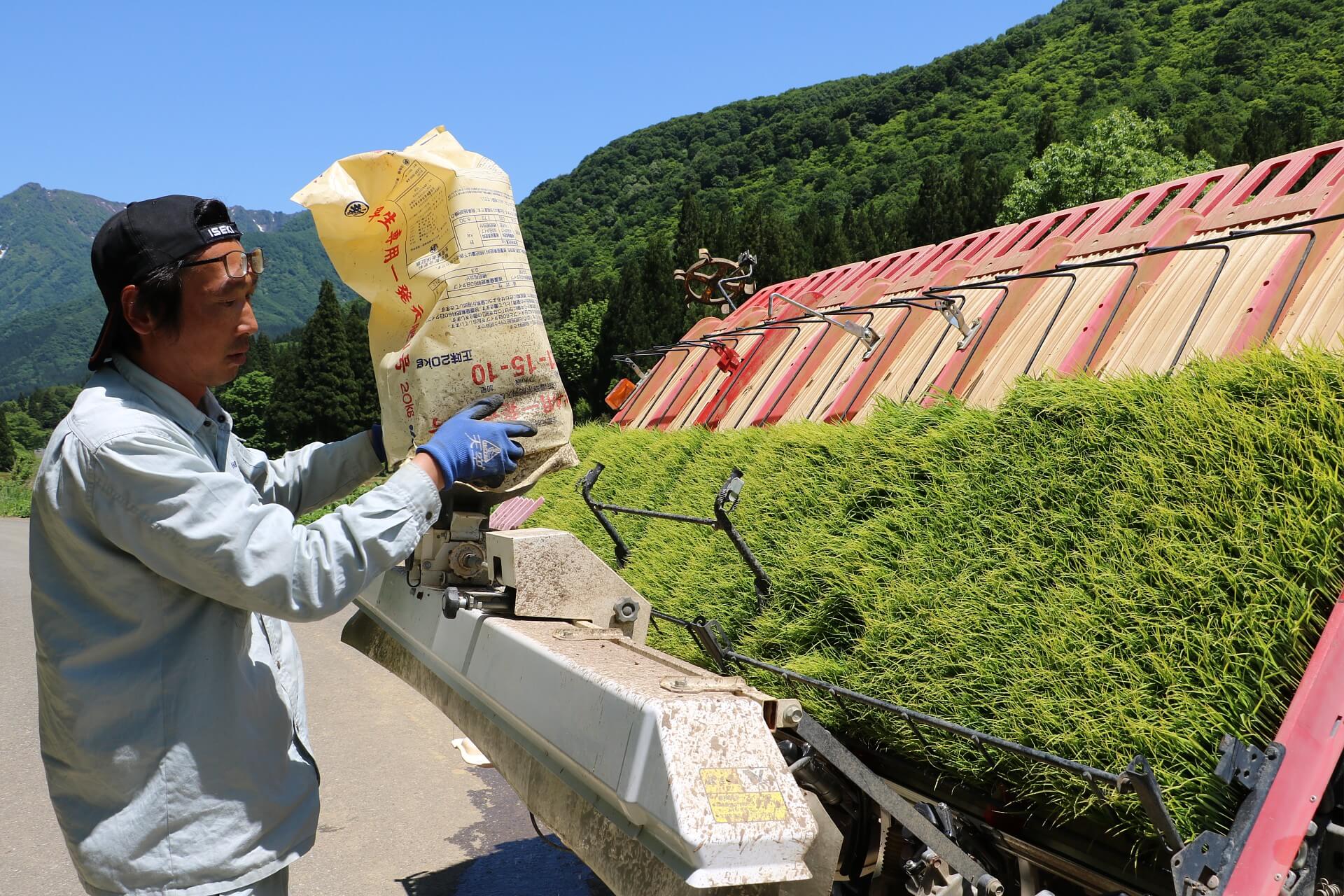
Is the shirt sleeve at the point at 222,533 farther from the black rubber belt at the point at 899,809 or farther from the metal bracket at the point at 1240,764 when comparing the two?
the metal bracket at the point at 1240,764

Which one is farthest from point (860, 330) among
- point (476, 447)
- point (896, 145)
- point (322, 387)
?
point (896, 145)

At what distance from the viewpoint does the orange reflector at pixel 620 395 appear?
8.65 metres

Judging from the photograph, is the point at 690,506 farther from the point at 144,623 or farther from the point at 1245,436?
the point at 144,623

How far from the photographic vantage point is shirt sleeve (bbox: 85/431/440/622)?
1.53 metres

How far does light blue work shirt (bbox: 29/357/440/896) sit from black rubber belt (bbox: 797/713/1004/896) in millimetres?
829

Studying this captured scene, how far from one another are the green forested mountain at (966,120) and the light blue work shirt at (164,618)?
28060mm

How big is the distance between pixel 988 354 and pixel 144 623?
360cm

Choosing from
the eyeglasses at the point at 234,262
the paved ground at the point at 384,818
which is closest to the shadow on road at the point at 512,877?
the paved ground at the point at 384,818

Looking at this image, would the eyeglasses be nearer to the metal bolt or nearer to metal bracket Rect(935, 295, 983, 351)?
the metal bolt

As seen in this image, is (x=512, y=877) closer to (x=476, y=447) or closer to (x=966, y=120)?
→ (x=476, y=447)

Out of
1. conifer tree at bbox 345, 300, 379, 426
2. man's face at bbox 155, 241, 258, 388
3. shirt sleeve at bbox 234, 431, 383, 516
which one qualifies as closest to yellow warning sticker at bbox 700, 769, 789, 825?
man's face at bbox 155, 241, 258, 388

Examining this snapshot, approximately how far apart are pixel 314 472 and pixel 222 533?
79 centimetres

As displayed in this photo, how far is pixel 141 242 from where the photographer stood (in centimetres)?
170

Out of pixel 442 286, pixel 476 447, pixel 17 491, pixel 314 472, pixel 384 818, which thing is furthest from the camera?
pixel 17 491
